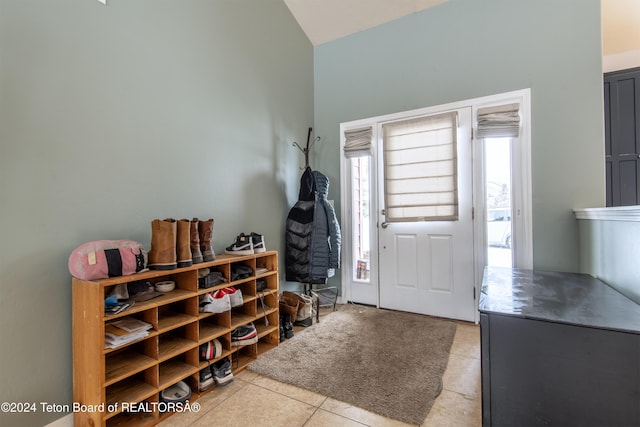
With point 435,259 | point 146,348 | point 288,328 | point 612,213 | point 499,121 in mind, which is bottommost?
point 288,328

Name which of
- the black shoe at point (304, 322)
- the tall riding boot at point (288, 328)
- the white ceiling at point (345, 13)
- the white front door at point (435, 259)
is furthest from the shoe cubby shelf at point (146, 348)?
the white ceiling at point (345, 13)

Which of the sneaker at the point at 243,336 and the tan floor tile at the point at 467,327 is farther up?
the sneaker at the point at 243,336

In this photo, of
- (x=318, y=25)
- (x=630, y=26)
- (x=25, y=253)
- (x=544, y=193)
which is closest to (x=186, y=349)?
(x=25, y=253)

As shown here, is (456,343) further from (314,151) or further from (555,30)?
(555,30)

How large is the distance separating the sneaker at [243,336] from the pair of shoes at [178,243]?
1.87 ft

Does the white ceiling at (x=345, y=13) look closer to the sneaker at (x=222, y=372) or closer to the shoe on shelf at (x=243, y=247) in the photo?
the shoe on shelf at (x=243, y=247)

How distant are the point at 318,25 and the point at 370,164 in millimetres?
1726

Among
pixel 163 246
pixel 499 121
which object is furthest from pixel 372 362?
pixel 499 121

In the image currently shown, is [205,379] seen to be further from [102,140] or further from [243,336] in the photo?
[102,140]

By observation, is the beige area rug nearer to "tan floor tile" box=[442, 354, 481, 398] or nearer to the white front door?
"tan floor tile" box=[442, 354, 481, 398]

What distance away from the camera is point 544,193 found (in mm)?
2383

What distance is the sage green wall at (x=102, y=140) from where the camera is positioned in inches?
48.8

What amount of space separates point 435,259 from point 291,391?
1.86 meters

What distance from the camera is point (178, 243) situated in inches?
62.1
